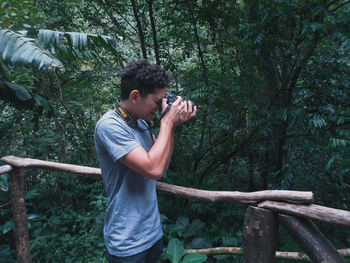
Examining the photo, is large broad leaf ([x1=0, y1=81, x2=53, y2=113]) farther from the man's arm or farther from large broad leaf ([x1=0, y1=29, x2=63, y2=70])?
the man's arm

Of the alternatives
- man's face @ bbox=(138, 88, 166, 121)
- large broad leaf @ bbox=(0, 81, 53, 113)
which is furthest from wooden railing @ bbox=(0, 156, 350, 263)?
large broad leaf @ bbox=(0, 81, 53, 113)

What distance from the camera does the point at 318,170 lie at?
2895mm

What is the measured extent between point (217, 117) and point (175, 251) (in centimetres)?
164

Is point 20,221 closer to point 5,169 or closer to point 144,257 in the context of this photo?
point 5,169

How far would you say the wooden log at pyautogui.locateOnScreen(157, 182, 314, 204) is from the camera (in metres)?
1.17

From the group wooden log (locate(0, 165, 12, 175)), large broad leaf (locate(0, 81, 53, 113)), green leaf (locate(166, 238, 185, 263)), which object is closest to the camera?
wooden log (locate(0, 165, 12, 175))

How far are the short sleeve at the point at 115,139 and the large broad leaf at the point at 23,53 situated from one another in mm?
1474

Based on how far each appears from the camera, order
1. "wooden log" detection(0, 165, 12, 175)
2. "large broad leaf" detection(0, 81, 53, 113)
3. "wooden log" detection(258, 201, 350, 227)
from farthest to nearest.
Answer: "large broad leaf" detection(0, 81, 53, 113)
"wooden log" detection(0, 165, 12, 175)
"wooden log" detection(258, 201, 350, 227)

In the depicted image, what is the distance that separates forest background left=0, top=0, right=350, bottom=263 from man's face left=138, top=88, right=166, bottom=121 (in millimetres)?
1518

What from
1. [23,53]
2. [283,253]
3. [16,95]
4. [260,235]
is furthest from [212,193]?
[16,95]

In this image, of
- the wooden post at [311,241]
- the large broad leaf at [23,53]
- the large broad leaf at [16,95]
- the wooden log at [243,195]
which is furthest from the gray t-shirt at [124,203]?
the large broad leaf at [16,95]

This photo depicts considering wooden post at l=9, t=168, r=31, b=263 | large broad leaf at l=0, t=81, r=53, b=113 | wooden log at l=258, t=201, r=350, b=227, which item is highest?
large broad leaf at l=0, t=81, r=53, b=113

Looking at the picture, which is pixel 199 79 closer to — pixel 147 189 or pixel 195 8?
pixel 195 8

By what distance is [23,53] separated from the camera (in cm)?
249
